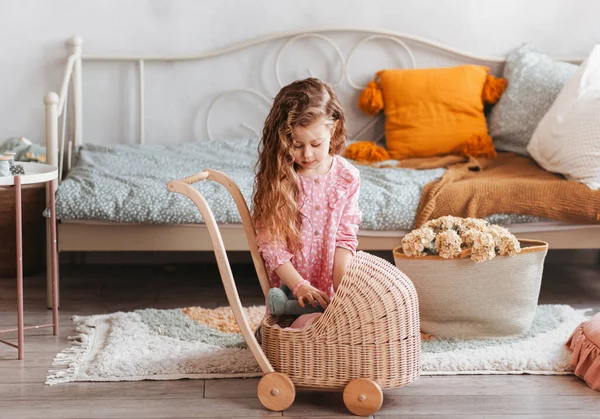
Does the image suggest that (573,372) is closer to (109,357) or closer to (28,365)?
(109,357)

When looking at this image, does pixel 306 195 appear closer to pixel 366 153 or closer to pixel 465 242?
pixel 465 242

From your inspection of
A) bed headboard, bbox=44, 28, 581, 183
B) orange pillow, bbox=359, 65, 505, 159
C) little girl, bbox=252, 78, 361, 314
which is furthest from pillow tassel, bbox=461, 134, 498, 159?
little girl, bbox=252, 78, 361, 314

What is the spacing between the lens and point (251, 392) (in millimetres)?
1956

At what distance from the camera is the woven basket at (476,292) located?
7.33 feet

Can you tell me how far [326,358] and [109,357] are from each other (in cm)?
62

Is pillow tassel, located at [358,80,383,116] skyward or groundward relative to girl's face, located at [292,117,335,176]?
groundward

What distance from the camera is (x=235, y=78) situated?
11.1 feet

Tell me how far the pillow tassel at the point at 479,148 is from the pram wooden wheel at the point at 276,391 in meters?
1.59

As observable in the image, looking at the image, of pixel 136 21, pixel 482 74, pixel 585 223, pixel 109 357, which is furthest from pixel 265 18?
pixel 109 357

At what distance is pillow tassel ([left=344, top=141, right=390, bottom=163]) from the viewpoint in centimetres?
316

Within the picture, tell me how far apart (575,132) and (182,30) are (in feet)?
5.12

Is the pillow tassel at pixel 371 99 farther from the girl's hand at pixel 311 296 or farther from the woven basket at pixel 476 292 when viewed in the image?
the girl's hand at pixel 311 296

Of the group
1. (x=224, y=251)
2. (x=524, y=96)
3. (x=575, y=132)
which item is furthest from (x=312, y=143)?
(x=524, y=96)

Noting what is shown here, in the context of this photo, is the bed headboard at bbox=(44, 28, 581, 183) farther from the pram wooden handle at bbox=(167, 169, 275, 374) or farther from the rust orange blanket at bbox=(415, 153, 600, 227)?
the pram wooden handle at bbox=(167, 169, 275, 374)
